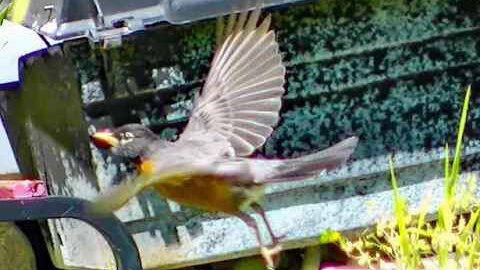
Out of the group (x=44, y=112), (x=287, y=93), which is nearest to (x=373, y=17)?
(x=287, y=93)

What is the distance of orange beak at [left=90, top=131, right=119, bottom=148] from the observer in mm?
3873

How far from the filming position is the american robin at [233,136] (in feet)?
12.5

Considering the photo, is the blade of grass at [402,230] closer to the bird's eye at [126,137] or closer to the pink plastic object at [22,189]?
the bird's eye at [126,137]

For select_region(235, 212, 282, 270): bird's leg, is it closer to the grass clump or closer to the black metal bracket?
the grass clump

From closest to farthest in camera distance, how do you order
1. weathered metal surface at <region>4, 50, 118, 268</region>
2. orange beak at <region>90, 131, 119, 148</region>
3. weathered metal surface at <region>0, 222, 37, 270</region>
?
orange beak at <region>90, 131, 119, 148</region>, weathered metal surface at <region>4, 50, 118, 268</region>, weathered metal surface at <region>0, 222, 37, 270</region>

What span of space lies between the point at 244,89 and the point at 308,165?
0.22 m

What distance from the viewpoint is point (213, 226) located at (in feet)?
14.3

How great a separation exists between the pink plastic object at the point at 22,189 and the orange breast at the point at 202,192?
49 centimetres

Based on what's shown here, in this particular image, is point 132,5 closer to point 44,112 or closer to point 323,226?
point 44,112

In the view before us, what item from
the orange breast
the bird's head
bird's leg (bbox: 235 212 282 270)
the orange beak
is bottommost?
the orange breast

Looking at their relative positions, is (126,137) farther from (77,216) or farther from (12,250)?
(12,250)

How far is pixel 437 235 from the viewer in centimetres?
393

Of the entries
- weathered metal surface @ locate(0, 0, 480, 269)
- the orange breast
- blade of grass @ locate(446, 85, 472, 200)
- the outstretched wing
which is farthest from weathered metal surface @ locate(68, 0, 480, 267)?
the orange breast

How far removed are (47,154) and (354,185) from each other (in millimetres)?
778
